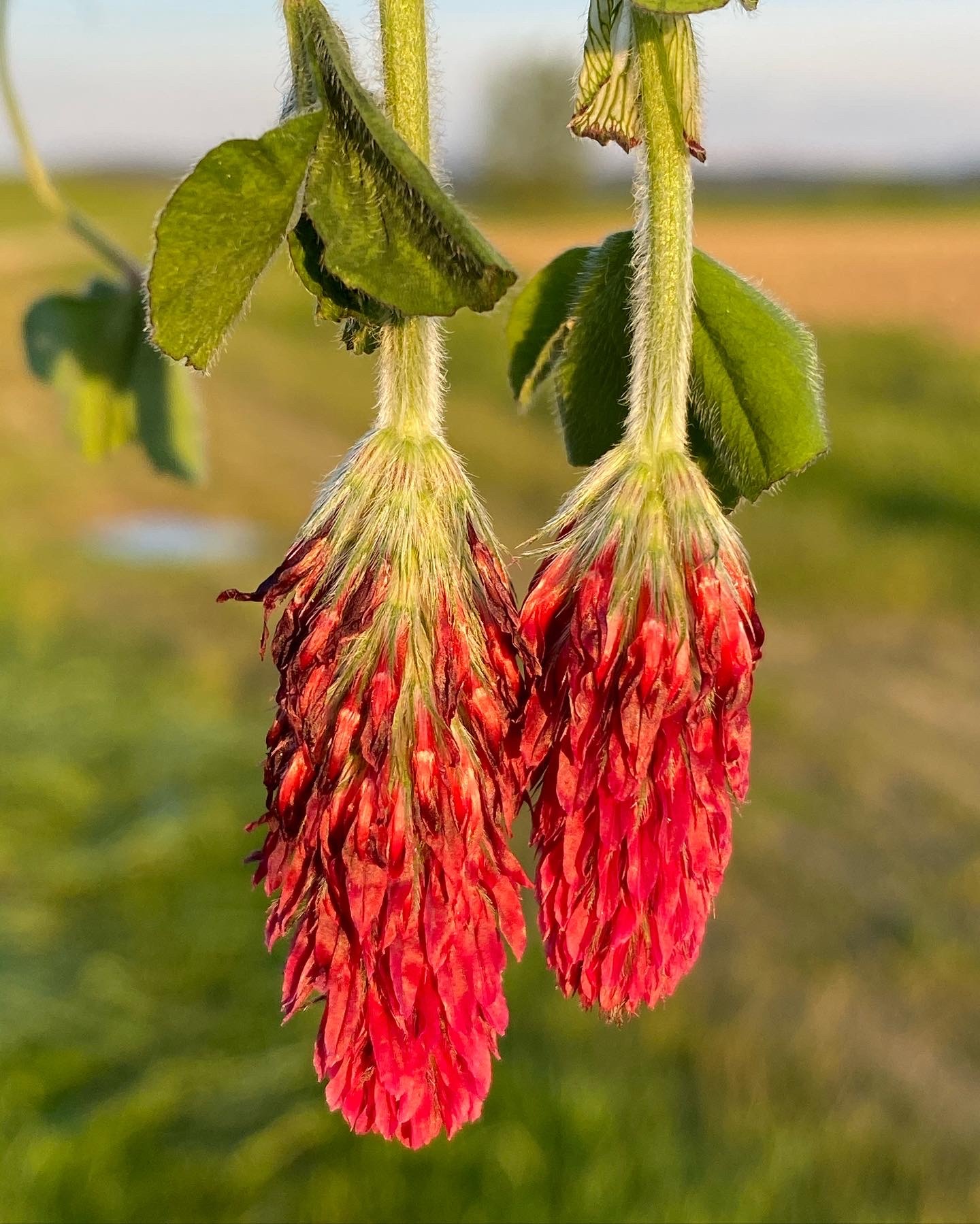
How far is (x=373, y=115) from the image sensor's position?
1.59ft

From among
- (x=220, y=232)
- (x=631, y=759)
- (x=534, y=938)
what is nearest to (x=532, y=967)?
(x=534, y=938)

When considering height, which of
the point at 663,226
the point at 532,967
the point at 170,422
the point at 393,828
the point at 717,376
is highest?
the point at 663,226

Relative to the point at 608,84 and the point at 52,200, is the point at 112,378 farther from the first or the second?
the point at 608,84

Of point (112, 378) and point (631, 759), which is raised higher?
point (631, 759)

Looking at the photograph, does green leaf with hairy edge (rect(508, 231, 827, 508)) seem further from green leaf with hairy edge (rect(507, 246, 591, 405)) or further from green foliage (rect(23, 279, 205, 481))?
green foliage (rect(23, 279, 205, 481))

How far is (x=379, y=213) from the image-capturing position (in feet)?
1.63

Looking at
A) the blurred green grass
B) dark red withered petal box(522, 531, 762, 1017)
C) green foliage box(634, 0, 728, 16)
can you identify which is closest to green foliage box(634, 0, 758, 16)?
green foliage box(634, 0, 728, 16)

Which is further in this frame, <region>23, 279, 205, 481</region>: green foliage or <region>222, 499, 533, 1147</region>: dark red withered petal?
<region>23, 279, 205, 481</region>: green foliage

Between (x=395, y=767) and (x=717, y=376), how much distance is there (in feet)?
0.95

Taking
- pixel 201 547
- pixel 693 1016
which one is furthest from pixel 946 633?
pixel 201 547

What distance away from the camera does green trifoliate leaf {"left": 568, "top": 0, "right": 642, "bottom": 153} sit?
0.57 m

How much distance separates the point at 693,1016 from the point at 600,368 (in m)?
3.81

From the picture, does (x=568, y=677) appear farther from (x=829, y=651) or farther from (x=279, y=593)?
(x=829, y=651)

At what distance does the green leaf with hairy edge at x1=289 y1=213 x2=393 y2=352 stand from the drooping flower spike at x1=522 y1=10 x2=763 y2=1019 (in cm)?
11
